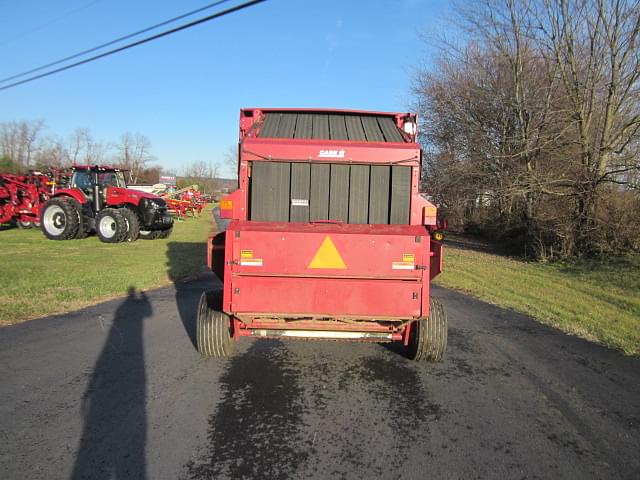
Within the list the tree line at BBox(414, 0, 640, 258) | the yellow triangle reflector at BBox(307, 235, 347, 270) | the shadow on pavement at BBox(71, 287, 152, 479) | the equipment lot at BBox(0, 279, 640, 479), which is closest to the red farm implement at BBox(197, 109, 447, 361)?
the yellow triangle reflector at BBox(307, 235, 347, 270)

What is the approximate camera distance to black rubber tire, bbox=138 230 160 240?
56.9ft

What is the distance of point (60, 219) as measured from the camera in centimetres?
1596

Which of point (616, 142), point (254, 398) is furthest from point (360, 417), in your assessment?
point (616, 142)

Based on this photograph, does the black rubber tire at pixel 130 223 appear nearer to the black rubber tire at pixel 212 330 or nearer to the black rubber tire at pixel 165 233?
the black rubber tire at pixel 165 233

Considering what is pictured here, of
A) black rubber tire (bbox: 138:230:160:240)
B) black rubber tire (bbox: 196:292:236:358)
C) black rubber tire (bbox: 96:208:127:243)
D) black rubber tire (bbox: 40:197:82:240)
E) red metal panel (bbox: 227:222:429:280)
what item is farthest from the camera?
black rubber tire (bbox: 138:230:160:240)

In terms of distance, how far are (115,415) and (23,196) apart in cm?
1872

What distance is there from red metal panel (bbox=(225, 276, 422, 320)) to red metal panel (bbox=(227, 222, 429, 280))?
0.09m

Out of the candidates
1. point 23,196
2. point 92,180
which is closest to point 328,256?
point 92,180

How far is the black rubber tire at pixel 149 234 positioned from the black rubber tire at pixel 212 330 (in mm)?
13500

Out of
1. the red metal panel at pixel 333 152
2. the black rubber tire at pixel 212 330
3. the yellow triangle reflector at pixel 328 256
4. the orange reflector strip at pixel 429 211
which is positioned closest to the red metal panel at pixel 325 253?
the yellow triangle reflector at pixel 328 256

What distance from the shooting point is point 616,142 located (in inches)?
571

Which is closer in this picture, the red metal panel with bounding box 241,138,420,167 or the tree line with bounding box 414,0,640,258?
the red metal panel with bounding box 241,138,420,167

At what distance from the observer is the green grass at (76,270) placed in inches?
279

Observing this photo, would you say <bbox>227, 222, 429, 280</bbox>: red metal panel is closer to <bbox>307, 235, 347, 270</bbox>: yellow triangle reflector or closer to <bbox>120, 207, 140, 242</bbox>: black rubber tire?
<bbox>307, 235, 347, 270</bbox>: yellow triangle reflector
